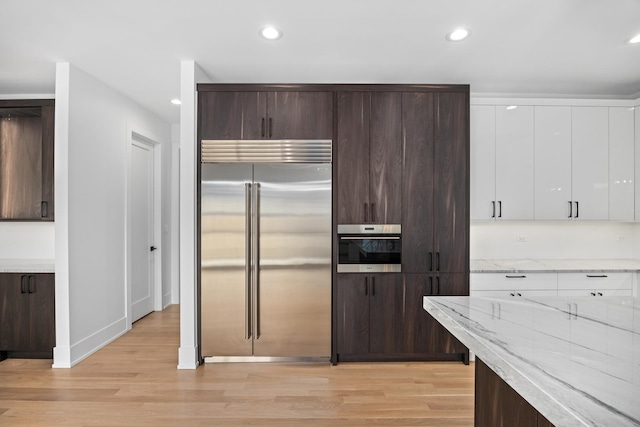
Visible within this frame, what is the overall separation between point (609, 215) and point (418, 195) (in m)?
2.00

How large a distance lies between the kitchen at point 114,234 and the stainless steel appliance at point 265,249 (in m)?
0.20

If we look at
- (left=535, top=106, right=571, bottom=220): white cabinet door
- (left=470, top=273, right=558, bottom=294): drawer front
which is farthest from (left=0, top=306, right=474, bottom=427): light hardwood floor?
(left=535, top=106, right=571, bottom=220): white cabinet door

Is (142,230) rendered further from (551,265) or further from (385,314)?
(551,265)

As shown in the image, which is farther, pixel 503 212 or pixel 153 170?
pixel 153 170

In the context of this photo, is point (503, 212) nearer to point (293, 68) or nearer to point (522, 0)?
point (522, 0)

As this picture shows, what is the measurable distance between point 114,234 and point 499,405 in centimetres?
377

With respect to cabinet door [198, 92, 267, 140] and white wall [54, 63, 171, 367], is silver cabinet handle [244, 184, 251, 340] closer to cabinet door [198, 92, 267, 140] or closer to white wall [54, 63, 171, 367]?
cabinet door [198, 92, 267, 140]

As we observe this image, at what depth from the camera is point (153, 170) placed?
4934mm

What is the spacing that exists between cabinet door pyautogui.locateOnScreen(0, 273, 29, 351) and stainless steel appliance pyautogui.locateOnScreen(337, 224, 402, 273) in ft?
9.20

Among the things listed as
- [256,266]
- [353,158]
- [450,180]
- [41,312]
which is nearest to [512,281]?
[450,180]

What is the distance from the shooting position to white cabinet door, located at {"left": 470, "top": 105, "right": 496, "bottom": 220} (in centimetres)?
358

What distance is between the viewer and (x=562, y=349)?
102 cm

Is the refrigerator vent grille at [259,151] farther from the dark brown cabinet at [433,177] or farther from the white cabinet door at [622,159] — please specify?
the white cabinet door at [622,159]

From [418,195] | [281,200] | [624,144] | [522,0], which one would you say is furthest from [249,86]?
[624,144]
